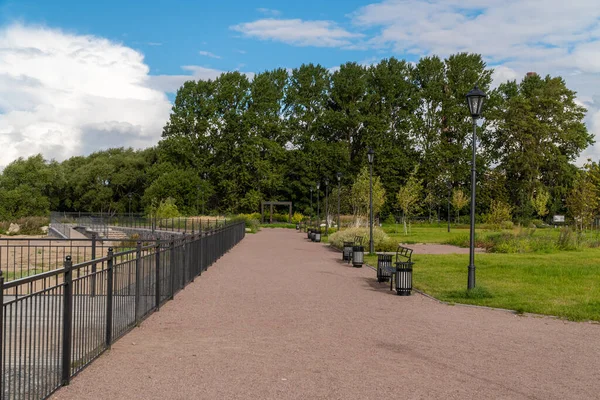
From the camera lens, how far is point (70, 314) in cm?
631

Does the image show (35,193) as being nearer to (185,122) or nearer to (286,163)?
(185,122)

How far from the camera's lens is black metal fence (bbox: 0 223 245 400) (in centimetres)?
537

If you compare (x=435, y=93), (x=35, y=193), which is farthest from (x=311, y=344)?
(x=35, y=193)

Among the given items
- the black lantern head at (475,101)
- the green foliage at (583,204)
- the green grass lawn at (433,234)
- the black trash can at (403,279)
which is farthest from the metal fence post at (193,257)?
the green foliage at (583,204)

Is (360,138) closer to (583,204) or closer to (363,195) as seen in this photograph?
(363,195)

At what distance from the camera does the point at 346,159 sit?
7481 cm

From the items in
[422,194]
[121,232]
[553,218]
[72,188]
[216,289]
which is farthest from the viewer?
[72,188]

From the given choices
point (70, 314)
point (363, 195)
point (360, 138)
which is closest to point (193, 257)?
point (70, 314)

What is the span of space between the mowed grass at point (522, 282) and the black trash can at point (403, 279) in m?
0.65

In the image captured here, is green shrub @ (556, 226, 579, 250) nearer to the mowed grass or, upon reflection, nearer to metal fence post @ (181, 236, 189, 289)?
the mowed grass

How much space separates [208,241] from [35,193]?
236ft

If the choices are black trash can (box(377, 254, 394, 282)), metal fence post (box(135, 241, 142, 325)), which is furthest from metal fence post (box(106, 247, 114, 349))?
black trash can (box(377, 254, 394, 282))

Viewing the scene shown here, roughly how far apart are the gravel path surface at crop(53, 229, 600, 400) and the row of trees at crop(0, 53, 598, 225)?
5875 cm

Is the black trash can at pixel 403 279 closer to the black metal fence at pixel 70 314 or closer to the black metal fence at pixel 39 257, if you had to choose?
the black metal fence at pixel 70 314
